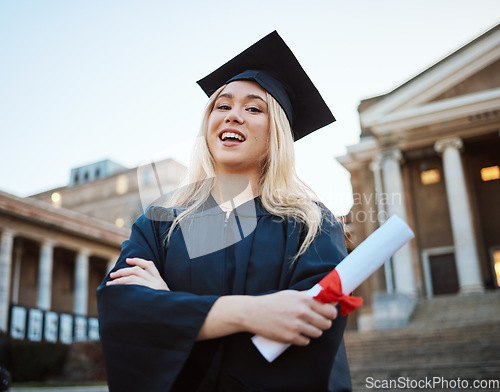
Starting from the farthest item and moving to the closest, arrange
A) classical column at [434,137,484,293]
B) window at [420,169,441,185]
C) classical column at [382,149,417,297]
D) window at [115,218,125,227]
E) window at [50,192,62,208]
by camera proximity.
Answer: window at [50,192,62,208]
window at [115,218,125,227]
window at [420,169,441,185]
classical column at [382,149,417,297]
classical column at [434,137,484,293]

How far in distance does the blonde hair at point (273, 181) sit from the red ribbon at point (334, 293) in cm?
34

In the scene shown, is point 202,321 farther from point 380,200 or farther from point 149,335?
point 380,200

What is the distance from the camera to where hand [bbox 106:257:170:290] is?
5.94 ft

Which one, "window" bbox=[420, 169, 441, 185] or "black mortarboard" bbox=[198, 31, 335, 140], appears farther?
"window" bbox=[420, 169, 441, 185]

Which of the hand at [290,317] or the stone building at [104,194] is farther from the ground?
the stone building at [104,194]

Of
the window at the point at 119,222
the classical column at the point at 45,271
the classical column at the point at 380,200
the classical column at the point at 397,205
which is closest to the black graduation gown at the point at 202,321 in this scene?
the classical column at the point at 397,205

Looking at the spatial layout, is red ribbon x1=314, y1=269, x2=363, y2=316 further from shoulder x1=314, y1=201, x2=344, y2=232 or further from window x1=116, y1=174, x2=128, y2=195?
window x1=116, y1=174, x2=128, y2=195

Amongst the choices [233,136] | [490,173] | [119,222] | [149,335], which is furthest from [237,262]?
[119,222]

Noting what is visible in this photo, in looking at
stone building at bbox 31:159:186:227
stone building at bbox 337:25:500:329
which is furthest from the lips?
stone building at bbox 31:159:186:227

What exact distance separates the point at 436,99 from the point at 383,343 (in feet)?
46.1

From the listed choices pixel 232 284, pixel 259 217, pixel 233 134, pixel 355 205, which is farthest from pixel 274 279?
pixel 355 205

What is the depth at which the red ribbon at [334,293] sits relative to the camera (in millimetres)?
1606

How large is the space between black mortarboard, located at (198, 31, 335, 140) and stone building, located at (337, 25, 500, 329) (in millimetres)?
20304

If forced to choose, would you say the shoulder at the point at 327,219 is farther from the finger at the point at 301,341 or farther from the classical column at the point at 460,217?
the classical column at the point at 460,217
